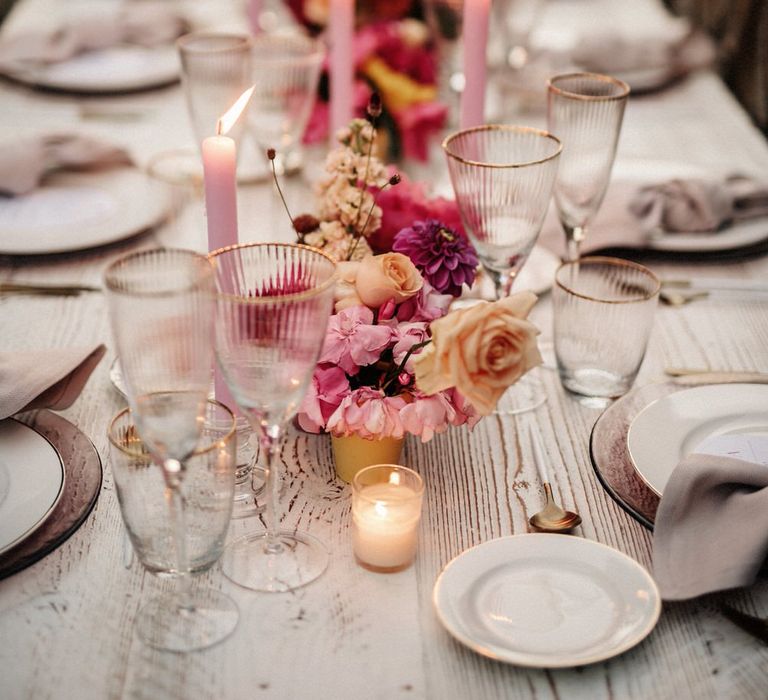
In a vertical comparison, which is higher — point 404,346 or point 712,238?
point 404,346

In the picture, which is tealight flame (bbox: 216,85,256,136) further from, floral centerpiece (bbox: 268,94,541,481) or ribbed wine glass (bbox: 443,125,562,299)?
ribbed wine glass (bbox: 443,125,562,299)

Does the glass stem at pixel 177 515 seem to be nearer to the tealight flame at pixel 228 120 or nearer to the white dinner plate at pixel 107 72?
the tealight flame at pixel 228 120

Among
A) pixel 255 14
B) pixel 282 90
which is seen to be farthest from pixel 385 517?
pixel 255 14

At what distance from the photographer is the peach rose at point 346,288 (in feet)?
3.02

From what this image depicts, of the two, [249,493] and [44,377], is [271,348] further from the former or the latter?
[44,377]

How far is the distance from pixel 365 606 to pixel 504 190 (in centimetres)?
42

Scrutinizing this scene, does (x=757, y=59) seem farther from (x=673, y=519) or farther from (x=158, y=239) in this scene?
(x=673, y=519)

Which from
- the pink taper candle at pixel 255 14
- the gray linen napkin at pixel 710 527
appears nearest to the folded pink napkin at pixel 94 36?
the pink taper candle at pixel 255 14

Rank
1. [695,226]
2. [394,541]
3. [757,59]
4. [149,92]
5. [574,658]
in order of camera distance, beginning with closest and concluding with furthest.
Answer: [574,658]
[394,541]
[695,226]
[149,92]
[757,59]

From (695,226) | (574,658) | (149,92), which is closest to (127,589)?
(574,658)

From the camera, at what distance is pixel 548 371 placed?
3.83 feet

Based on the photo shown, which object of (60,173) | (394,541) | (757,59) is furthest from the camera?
(757,59)

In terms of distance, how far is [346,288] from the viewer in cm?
93

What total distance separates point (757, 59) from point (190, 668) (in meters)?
2.74
